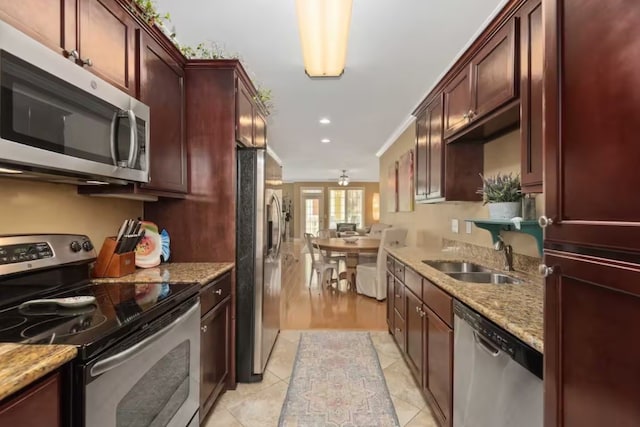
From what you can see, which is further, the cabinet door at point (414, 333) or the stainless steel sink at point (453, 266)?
the stainless steel sink at point (453, 266)

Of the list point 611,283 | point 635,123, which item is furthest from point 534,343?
point 635,123

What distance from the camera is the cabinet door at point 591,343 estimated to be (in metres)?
0.61

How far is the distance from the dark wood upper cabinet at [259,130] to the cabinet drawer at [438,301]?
5.98 ft

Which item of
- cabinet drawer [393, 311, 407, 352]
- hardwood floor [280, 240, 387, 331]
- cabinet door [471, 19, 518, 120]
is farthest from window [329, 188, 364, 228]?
cabinet door [471, 19, 518, 120]

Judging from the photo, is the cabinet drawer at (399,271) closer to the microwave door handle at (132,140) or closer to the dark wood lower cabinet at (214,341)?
the dark wood lower cabinet at (214,341)

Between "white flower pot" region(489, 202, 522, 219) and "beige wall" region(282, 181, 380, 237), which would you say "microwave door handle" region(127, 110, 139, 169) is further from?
"beige wall" region(282, 181, 380, 237)

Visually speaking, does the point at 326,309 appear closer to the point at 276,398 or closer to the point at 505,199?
the point at 276,398

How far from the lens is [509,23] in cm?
162

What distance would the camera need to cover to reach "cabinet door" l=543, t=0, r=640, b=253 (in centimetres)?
62

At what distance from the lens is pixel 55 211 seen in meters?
1.59

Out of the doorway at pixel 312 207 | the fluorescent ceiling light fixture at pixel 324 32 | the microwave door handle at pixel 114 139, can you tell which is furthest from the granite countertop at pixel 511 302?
the doorway at pixel 312 207

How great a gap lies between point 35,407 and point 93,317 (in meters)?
0.38

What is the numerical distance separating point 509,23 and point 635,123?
1.34m

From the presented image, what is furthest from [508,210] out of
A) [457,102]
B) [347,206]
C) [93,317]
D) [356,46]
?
[347,206]
